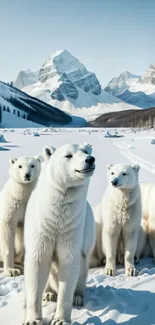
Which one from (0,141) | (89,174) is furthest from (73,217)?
(0,141)

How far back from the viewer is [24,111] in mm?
148875

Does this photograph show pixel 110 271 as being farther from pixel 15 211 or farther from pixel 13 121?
pixel 13 121

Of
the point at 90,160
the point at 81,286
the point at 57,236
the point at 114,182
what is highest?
the point at 90,160

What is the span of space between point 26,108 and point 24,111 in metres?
5.50

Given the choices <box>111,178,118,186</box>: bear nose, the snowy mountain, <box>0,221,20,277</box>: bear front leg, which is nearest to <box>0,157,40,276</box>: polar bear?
<box>0,221,20,277</box>: bear front leg

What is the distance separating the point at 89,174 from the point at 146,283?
76.0 inches

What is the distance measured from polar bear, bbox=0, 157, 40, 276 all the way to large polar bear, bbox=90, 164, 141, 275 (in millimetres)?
965

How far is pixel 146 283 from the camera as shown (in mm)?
4539

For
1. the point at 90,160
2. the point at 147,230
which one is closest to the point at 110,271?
the point at 147,230

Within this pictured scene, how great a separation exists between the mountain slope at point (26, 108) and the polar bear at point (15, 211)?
13314cm

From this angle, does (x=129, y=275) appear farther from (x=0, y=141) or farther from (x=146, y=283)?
(x=0, y=141)

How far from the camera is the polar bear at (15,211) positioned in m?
5.07

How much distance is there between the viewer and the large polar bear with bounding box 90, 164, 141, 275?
16.8 feet

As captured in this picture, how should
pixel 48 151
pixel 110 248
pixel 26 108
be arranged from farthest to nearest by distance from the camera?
pixel 26 108
pixel 110 248
pixel 48 151
